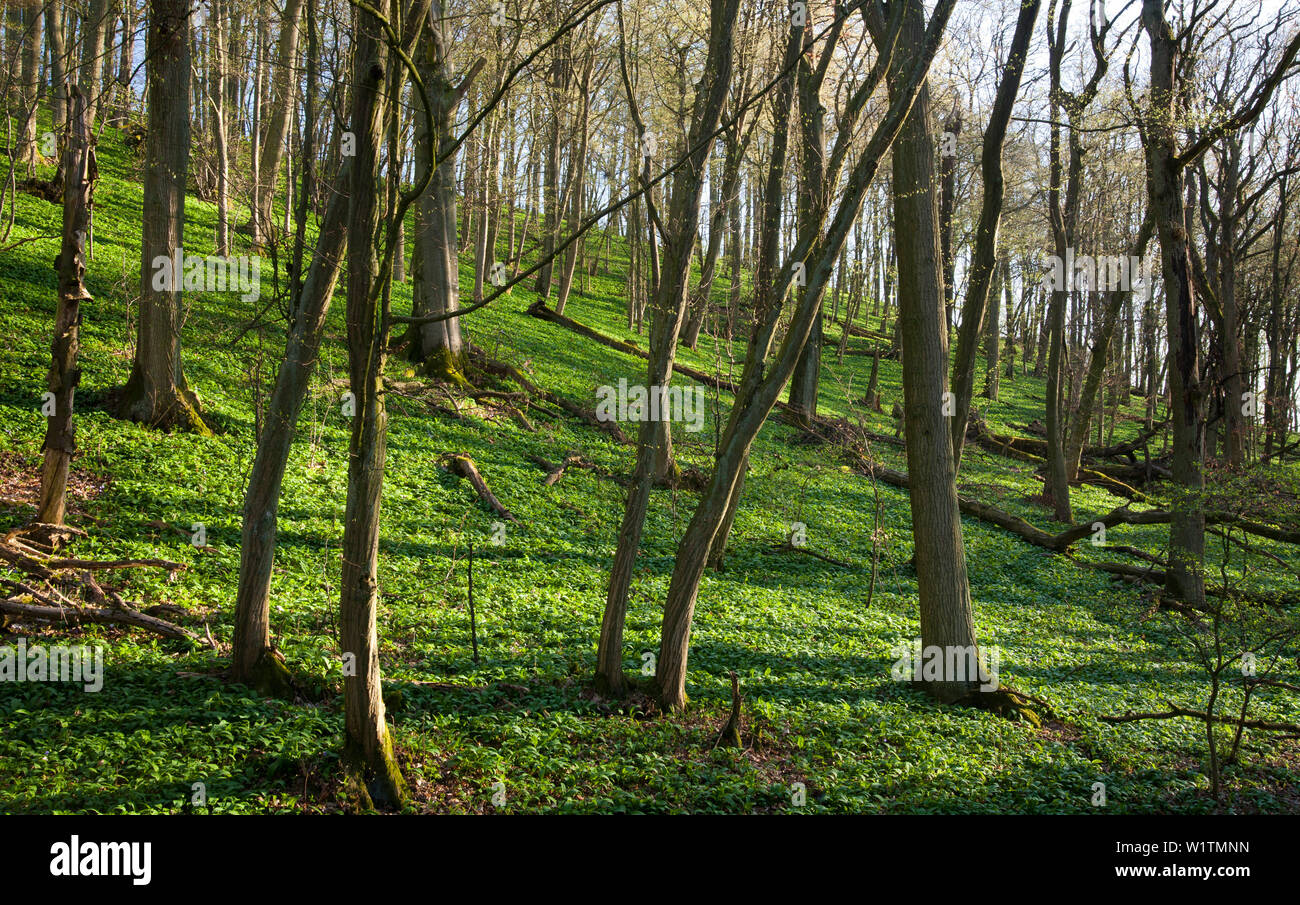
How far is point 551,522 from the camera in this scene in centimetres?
1141

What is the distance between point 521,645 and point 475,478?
176 inches

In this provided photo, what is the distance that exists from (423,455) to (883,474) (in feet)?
35.7

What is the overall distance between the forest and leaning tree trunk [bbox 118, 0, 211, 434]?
0.19 feet

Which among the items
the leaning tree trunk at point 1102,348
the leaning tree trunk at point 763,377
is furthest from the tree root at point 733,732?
the leaning tree trunk at point 1102,348

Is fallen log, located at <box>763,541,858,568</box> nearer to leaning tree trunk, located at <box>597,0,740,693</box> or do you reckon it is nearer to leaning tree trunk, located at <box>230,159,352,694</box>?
leaning tree trunk, located at <box>597,0,740,693</box>

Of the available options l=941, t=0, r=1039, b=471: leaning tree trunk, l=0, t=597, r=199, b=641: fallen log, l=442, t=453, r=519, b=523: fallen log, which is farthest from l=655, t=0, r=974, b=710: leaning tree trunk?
l=442, t=453, r=519, b=523: fallen log

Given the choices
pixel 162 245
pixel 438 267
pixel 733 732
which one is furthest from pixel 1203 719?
pixel 438 267

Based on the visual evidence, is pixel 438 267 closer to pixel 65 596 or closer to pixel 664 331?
pixel 664 331

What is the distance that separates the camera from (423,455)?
12.0 meters

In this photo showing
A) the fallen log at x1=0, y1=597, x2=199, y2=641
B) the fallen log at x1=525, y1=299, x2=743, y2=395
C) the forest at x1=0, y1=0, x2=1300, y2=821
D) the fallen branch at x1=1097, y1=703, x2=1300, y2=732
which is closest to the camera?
the forest at x1=0, y1=0, x2=1300, y2=821

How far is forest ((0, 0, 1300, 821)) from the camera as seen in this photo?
4.90m

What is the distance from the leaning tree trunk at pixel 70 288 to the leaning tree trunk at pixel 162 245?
275 cm
